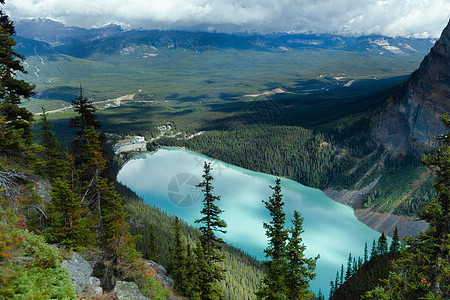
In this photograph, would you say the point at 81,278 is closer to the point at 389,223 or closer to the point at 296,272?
the point at 296,272

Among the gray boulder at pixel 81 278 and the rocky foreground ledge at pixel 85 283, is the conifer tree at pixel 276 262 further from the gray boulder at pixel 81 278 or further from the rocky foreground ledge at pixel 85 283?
the gray boulder at pixel 81 278

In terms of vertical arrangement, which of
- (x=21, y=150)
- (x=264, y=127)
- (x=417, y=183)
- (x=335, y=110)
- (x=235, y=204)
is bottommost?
(x=235, y=204)

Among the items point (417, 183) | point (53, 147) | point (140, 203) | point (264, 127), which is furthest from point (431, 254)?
point (264, 127)

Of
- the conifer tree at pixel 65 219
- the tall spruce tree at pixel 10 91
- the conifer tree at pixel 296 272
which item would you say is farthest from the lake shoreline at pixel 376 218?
the tall spruce tree at pixel 10 91

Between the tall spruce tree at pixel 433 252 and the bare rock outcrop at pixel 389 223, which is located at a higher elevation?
the tall spruce tree at pixel 433 252

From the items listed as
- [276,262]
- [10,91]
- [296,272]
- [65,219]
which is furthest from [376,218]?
[10,91]

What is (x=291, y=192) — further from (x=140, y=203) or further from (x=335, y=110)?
(x=335, y=110)
